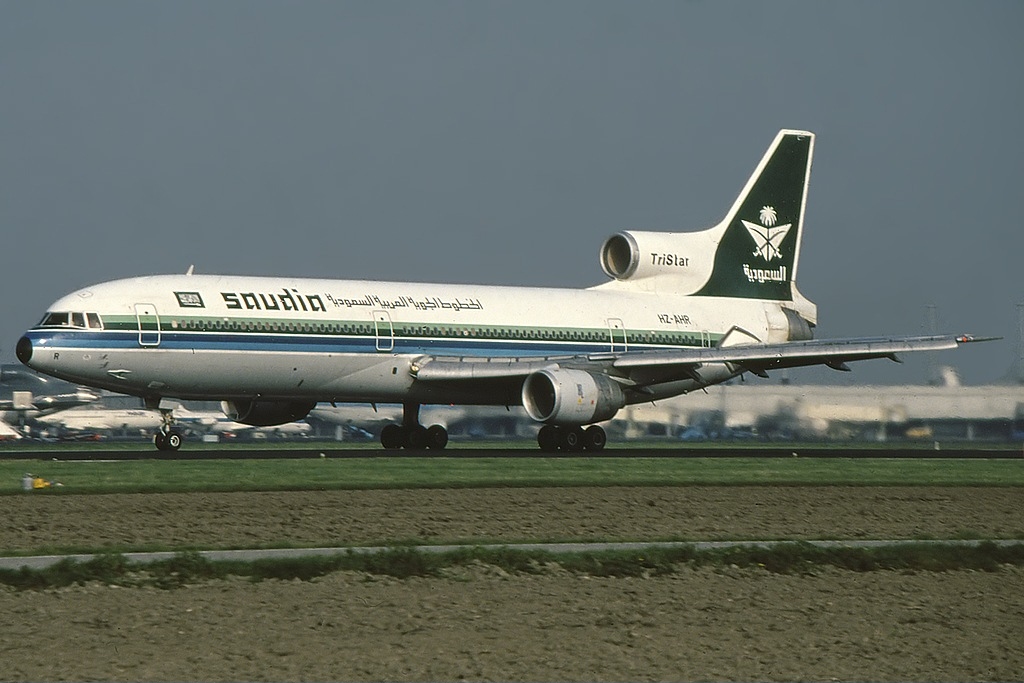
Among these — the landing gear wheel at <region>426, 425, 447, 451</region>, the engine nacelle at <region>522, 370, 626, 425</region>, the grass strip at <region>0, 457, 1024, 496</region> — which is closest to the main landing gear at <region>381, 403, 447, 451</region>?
the landing gear wheel at <region>426, 425, 447, 451</region>

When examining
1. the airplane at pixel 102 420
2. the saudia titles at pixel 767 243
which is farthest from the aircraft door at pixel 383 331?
the airplane at pixel 102 420

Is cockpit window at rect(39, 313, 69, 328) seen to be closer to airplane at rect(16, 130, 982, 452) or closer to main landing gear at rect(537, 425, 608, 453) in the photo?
airplane at rect(16, 130, 982, 452)

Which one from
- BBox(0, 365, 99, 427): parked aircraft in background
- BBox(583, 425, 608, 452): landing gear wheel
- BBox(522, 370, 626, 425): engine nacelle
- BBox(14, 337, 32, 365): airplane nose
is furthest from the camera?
BBox(0, 365, 99, 427): parked aircraft in background

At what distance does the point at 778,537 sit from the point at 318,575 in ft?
23.8

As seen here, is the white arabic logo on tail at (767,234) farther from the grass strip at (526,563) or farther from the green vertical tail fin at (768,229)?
the grass strip at (526,563)

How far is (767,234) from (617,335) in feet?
23.1

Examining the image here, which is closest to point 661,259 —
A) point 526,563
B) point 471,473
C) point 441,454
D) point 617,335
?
point 617,335

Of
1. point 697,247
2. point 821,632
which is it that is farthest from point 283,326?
point 821,632

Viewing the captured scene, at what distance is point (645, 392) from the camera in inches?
1711

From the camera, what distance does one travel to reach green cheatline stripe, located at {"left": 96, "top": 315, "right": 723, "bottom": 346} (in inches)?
1414

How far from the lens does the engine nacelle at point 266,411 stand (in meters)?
40.3

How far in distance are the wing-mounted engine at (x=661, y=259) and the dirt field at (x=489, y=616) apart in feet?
76.2

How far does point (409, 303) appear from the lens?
40.2 metres

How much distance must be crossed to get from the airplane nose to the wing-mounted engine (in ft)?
58.2
